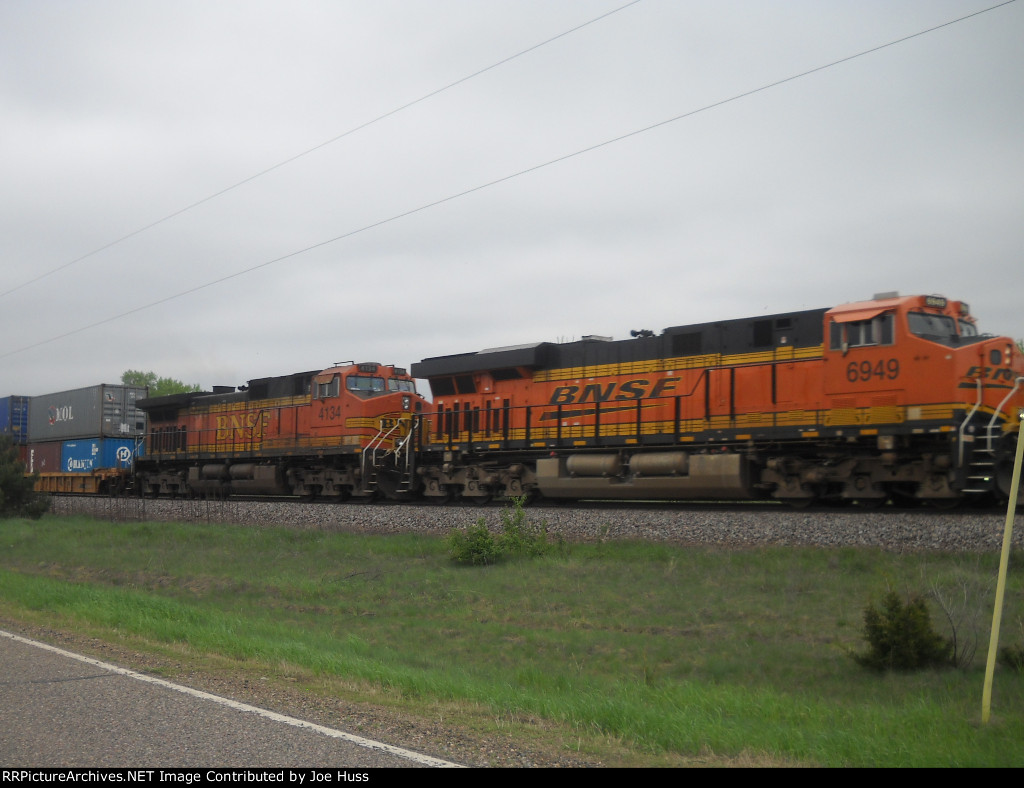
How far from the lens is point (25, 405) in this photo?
1612 inches

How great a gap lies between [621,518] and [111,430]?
25.5 m

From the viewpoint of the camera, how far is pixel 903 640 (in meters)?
9.47

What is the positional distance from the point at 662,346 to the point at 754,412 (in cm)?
281

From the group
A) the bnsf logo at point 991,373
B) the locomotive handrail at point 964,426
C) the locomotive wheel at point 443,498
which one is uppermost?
the bnsf logo at point 991,373

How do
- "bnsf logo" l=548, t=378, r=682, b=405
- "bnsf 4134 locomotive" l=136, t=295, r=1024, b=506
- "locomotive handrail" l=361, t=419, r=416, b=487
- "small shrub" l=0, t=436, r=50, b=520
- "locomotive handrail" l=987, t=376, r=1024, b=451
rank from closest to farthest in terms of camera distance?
1. "locomotive handrail" l=987, t=376, r=1024, b=451
2. "bnsf 4134 locomotive" l=136, t=295, r=1024, b=506
3. "bnsf logo" l=548, t=378, r=682, b=405
4. "locomotive handrail" l=361, t=419, r=416, b=487
5. "small shrub" l=0, t=436, r=50, b=520

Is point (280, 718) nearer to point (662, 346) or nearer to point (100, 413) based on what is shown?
point (662, 346)

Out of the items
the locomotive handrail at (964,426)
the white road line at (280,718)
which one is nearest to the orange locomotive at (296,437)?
the locomotive handrail at (964,426)

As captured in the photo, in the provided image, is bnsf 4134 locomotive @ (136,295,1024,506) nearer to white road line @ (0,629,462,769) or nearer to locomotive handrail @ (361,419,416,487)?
locomotive handrail @ (361,419,416,487)

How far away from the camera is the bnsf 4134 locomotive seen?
47.7ft

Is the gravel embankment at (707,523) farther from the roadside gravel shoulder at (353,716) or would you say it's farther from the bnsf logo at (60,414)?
the bnsf logo at (60,414)

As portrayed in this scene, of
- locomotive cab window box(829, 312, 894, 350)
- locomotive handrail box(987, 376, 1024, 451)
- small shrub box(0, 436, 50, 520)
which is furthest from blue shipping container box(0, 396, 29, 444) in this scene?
locomotive handrail box(987, 376, 1024, 451)

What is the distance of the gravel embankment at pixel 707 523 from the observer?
1262 centimetres

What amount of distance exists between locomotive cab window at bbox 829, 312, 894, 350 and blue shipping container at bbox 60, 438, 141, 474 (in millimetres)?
27838

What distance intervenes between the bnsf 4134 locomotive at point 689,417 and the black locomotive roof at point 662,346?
0.12 ft
